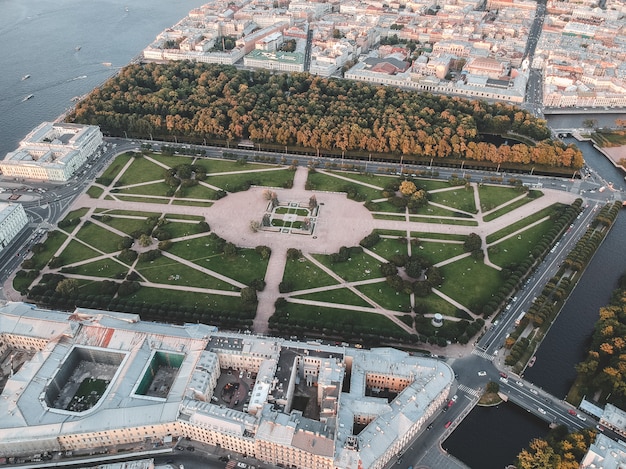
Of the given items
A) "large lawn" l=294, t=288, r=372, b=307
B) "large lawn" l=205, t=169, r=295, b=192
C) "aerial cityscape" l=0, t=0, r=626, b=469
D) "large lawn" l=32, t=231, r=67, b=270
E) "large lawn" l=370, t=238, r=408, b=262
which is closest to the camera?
"aerial cityscape" l=0, t=0, r=626, b=469

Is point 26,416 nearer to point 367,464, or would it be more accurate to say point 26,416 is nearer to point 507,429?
point 367,464

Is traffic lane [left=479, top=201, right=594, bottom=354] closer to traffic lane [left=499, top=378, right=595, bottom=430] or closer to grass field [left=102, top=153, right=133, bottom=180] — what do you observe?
traffic lane [left=499, top=378, right=595, bottom=430]

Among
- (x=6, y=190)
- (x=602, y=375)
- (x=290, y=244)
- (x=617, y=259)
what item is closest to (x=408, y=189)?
(x=290, y=244)

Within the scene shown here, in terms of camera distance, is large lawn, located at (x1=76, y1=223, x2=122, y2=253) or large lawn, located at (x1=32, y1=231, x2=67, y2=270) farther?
large lawn, located at (x1=76, y1=223, x2=122, y2=253)

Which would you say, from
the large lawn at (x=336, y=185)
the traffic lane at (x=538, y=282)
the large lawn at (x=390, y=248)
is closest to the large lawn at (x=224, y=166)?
the large lawn at (x=336, y=185)

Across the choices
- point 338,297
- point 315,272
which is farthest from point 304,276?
point 338,297

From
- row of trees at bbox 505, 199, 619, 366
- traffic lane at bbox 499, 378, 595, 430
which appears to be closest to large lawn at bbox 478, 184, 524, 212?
row of trees at bbox 505, 199, 619, 366
